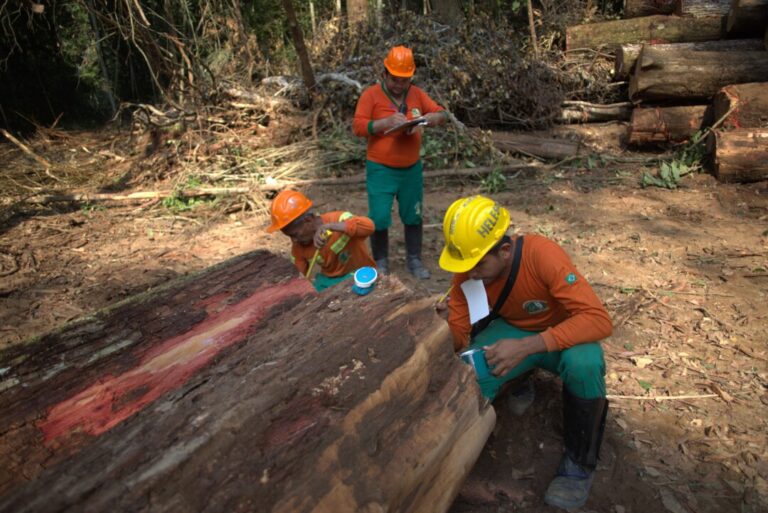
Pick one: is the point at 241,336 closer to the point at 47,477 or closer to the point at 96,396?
the point at 96,396

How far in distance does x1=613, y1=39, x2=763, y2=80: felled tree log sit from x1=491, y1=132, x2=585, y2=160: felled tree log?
168 cm

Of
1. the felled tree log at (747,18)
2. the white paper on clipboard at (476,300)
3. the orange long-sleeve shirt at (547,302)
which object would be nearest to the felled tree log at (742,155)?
the felled tree log at (747,18)

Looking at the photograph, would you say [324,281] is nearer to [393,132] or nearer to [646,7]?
[393,132]

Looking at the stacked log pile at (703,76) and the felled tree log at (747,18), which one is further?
the felled tree log at (747,18)

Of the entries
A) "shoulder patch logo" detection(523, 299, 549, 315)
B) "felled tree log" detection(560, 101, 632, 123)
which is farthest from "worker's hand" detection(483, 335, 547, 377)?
"felled tree log" detection(560, 101, 632, 123)

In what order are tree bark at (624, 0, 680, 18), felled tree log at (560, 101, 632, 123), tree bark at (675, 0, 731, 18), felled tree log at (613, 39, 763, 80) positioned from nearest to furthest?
felled tree log at (613, 39, 763, 80) < tree bark at (675, 0, 731, 18) < felled tree log at (560, 101, 632, 123) < tree bark at (624, 0, 680, 18)

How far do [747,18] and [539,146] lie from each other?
350 centimetres

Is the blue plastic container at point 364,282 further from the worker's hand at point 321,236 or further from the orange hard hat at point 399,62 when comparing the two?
the orange hard hat at point 399,62

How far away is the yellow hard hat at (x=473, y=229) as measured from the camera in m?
2.04

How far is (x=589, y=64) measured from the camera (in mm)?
8391

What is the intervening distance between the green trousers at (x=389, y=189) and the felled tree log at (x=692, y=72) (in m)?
4.56

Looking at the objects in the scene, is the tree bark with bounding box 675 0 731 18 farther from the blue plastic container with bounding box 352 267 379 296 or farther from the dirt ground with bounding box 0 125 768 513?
the blue plastic container with bounding box 352 267 379 296

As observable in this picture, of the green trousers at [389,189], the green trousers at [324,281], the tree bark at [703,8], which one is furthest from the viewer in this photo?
the tree bark at [703,8]

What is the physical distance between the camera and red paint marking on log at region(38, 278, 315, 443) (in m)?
1.54
